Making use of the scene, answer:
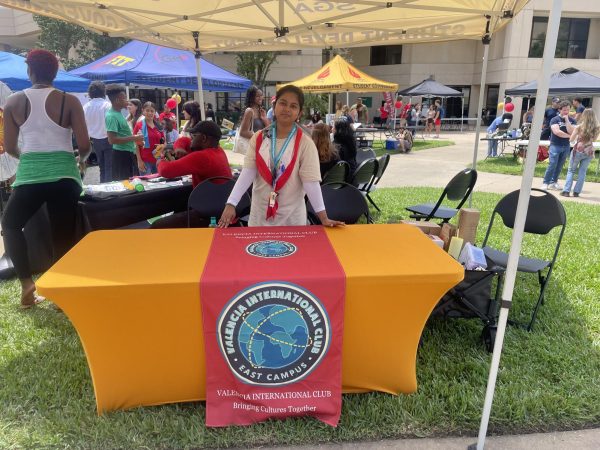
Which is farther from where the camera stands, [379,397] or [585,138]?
[585,138]

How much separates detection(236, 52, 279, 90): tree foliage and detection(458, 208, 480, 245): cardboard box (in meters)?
24.4

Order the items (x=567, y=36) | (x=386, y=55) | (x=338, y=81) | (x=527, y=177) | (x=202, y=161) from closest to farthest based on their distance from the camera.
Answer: (x=527, y=177) → (x=202, y=161) → (x=338, y=81) → (x=567, y=36) → (x=386, y=55)

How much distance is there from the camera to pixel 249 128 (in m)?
5.94

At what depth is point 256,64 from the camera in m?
26.9

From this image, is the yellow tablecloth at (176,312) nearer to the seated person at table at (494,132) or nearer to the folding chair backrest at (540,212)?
the folding chair backrest at (540,212)

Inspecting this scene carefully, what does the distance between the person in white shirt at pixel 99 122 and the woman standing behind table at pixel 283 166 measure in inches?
176

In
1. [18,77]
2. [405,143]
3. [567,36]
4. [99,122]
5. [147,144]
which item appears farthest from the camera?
[567,36]

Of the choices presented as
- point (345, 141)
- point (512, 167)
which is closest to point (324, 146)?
point (345, 141)

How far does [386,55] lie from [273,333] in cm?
3496

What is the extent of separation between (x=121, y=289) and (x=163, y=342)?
1.19ft

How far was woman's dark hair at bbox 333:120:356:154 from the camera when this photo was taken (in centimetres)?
582

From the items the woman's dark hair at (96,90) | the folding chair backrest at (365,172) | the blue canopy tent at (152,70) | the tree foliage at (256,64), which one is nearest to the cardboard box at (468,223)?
the folding chair backrest at (365,172)

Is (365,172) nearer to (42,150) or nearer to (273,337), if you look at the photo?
(42,150)

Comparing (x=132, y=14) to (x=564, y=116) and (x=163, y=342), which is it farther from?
(x=564, y=116)
